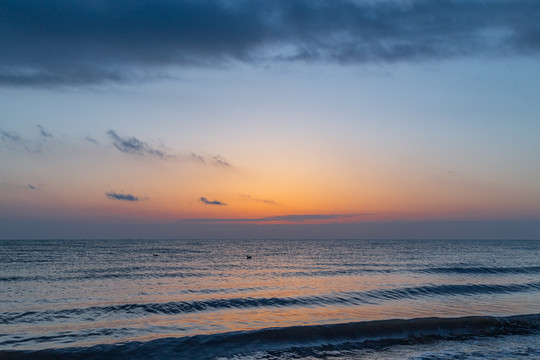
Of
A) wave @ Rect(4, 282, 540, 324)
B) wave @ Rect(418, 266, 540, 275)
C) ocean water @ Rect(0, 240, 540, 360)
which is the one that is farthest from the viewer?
wave @ Rect(418, 266, 540, 275)

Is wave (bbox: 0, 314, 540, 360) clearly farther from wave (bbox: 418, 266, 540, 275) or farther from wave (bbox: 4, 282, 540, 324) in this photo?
wave (bbox: 418, 266, 540, 275)

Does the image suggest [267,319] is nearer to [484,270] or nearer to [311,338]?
[311,338]

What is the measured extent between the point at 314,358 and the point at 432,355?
476 centimetres

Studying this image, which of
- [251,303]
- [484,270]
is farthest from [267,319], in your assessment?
[484,270]

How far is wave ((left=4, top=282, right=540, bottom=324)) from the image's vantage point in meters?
22.5

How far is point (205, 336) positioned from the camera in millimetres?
18094

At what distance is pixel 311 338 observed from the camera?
60.2ft

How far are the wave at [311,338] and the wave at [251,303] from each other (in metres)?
6.35

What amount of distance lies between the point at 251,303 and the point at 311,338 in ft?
30.6

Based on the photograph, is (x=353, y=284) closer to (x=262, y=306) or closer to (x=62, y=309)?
(x=262, y=306)

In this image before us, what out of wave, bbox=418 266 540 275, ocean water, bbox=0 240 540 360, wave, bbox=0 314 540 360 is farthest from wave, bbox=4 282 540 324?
wave, bbox=418 266 540 275

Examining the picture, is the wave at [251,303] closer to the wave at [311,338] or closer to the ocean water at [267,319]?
the ocean water at [267,319]

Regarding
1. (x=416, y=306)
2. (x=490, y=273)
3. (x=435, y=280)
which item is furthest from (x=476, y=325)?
(x=490, y=273)

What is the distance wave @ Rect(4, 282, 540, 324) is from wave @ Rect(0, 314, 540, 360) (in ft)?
20.8
